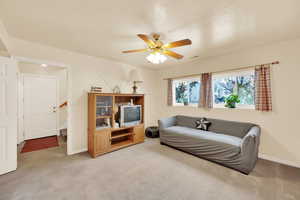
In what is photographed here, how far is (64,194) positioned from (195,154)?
2.48m

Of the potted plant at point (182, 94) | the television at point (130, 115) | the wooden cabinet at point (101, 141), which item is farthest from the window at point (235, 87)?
the wooden cabinet at point (101, 141)

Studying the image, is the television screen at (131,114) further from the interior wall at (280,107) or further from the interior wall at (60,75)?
the interior wall at (280,107)

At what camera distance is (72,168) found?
2322 mm

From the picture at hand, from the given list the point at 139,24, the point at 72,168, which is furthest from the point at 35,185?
the point at 139,24

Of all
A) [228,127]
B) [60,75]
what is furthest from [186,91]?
[60,75]

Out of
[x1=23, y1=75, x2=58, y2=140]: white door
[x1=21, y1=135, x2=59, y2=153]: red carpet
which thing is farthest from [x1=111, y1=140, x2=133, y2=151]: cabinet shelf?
[x1=23, y1=75, x2=58, y2=140]: white door

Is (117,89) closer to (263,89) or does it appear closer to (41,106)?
(41,106)

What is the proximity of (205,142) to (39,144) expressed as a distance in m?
4.38

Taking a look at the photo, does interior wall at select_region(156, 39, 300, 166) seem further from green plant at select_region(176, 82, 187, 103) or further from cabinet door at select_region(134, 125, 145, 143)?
cabinet door at select_region(134, 125, 145, 143)

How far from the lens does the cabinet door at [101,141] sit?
112 inches

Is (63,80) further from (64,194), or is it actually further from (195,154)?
(195,154)

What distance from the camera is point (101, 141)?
2.93 meters

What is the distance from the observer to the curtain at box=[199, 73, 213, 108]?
3.48 m

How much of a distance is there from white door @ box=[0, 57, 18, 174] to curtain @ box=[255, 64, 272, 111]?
4787 millimetres
